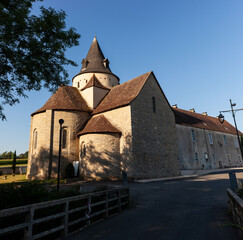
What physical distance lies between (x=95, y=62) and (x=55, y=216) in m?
26.3

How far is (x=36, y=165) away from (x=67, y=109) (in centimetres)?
729

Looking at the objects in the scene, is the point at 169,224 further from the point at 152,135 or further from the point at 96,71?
the point at 96,71

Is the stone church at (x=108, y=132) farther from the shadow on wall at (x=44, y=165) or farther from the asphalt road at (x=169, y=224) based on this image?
the asphalt road at (x=169, y=224)

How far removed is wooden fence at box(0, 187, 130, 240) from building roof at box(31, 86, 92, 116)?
16.2 metres

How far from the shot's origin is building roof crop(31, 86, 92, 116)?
21359mm

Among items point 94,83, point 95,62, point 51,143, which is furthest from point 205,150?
point 51,143

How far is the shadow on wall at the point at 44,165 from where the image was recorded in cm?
1909

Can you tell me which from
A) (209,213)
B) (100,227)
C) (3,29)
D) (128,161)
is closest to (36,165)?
(128,161)

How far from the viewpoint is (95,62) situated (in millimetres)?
27766

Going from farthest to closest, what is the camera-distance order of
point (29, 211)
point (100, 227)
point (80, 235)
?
point (100, 227), point (80, 235), point (29, 211)

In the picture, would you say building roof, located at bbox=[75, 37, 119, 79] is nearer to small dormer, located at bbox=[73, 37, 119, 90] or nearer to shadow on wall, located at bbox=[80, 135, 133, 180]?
small dormer, located at bbox=[73, 37, 119, 90]

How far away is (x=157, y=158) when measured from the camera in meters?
19.5

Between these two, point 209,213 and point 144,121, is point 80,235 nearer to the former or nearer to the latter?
point 209,213

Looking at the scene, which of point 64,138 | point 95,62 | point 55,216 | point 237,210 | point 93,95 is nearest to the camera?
point 55,216
